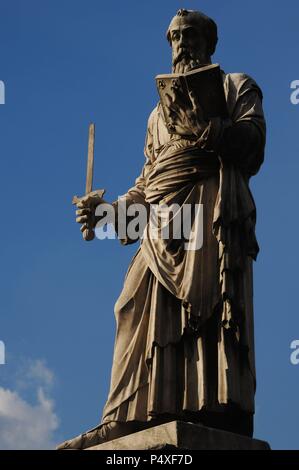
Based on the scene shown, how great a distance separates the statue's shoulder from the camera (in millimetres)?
11367

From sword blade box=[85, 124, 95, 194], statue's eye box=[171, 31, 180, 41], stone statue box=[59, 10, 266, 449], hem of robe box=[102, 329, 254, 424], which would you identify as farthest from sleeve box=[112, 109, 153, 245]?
hem of robe box=[102, 329, 254, 424]

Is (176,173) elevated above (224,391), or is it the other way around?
(176,173)

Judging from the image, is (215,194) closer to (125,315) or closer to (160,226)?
(160,226)

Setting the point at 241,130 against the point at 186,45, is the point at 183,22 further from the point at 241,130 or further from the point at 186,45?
the point at 241,130

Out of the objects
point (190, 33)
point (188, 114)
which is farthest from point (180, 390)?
point (190, 33)

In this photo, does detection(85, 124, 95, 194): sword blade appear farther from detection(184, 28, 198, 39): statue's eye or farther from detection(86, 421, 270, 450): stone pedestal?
detection(86, 421, 270, 450): stone pedestal

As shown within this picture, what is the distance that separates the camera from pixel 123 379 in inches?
403

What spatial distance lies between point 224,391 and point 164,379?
63 centimetres

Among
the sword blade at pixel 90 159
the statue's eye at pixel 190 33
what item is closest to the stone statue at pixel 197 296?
the sword blade at pixel 90 159

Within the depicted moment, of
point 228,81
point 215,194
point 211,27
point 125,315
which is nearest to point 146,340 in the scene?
point 125,315

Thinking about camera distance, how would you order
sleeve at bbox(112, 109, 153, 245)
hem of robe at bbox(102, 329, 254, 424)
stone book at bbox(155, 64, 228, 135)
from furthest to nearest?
1. sleeve at bbox(112, 109, 153, 245)
2. stone book at bbox(155, 64, 228, 135)
3. hem of robe at bbox(102, 329, 254, 424)

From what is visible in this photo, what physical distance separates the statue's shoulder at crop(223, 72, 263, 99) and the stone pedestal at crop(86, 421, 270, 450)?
4.08 metres

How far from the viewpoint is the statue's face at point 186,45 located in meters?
11.6

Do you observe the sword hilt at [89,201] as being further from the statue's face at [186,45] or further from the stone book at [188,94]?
the statue's face at [186,45]
